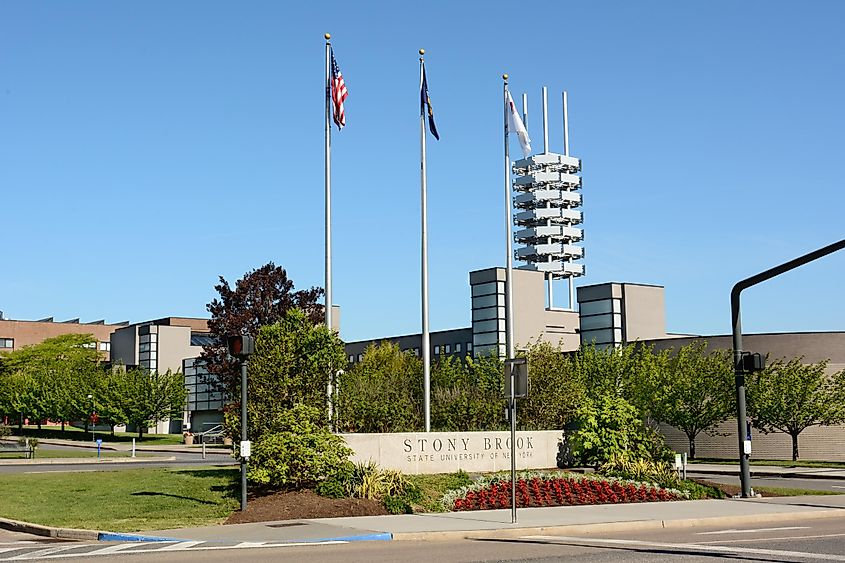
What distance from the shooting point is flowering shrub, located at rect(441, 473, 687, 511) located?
2275 centimetres

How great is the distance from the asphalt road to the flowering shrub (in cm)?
508

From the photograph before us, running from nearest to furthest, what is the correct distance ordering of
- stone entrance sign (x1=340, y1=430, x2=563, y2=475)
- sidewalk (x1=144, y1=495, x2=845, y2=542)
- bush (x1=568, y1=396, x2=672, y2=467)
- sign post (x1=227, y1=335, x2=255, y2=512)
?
sidewalk (x1=144, y1=495, x2=845, y2=542), sign post (x1=227, y1=335, x2=255, y2=512), stone entrance sign (x1=340, y1=430, x2=563, y2=475), bush (x1=568, y1=396, x2=672, y2=467)

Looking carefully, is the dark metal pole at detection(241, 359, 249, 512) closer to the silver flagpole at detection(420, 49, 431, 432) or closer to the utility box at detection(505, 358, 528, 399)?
the utility box at detection(505, 358, 528, 399)

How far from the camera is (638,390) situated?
47281 millimetres

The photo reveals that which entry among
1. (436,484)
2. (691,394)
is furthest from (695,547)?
(691,394)

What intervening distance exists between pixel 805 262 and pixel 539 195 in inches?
2922

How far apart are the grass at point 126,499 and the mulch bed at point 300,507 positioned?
1.61 ft

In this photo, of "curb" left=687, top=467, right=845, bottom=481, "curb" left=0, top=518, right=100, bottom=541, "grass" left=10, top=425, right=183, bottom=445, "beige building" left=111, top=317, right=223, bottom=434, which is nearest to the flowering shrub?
"curb" left=0, top=518, right=100, bottom=541

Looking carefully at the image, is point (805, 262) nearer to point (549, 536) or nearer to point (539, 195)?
point (549, 536)

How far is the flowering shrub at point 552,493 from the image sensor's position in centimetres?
2275

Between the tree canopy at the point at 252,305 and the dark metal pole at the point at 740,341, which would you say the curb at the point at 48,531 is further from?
the tree canopy at the point at 252,305

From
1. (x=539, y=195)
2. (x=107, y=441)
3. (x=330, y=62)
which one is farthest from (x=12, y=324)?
(x=330, y=62)

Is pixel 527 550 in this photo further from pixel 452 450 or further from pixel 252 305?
pixel 252 305

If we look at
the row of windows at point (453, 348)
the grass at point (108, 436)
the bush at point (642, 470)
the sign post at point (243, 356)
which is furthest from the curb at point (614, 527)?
the grass at point (108, 436)
